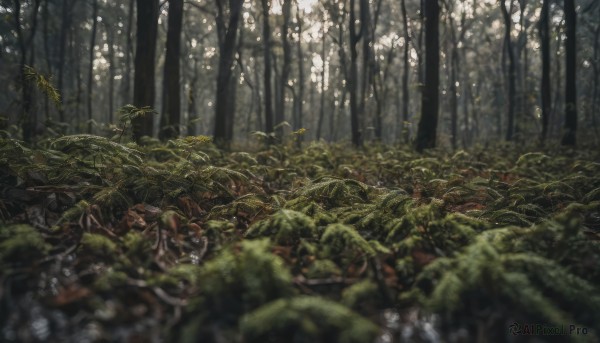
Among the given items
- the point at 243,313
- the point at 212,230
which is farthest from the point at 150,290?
the point at 212,230

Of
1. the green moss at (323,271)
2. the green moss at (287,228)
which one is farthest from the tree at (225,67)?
the green moss at (323,271)

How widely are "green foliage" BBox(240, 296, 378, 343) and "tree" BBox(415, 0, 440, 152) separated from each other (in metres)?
8.35

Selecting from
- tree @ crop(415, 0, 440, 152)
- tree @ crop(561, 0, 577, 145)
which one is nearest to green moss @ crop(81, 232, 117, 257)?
tree @ crop(415, 0, 440, 152)

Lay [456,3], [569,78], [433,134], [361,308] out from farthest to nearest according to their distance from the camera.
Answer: [456,3]
[569,78]
[433,134]
[361,308]

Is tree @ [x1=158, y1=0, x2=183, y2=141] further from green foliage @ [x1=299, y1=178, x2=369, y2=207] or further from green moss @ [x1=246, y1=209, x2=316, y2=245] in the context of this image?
green moss @ [x1=246, y1=209, x2=316, y2=245]

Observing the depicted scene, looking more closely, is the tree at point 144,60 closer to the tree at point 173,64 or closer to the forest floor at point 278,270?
the tree at point 173,64

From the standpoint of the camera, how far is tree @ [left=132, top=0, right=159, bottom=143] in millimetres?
7352

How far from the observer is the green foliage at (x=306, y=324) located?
1362mm

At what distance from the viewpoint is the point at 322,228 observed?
8.81 feet

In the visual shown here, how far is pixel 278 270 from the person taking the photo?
1.65m

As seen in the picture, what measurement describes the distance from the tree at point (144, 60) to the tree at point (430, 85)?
6.25 meters

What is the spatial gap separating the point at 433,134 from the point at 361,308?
8.35 metres

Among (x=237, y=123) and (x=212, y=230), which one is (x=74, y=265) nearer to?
(x=212, y=230)

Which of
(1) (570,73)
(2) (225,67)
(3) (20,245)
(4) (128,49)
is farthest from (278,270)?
(4) (128,49)
